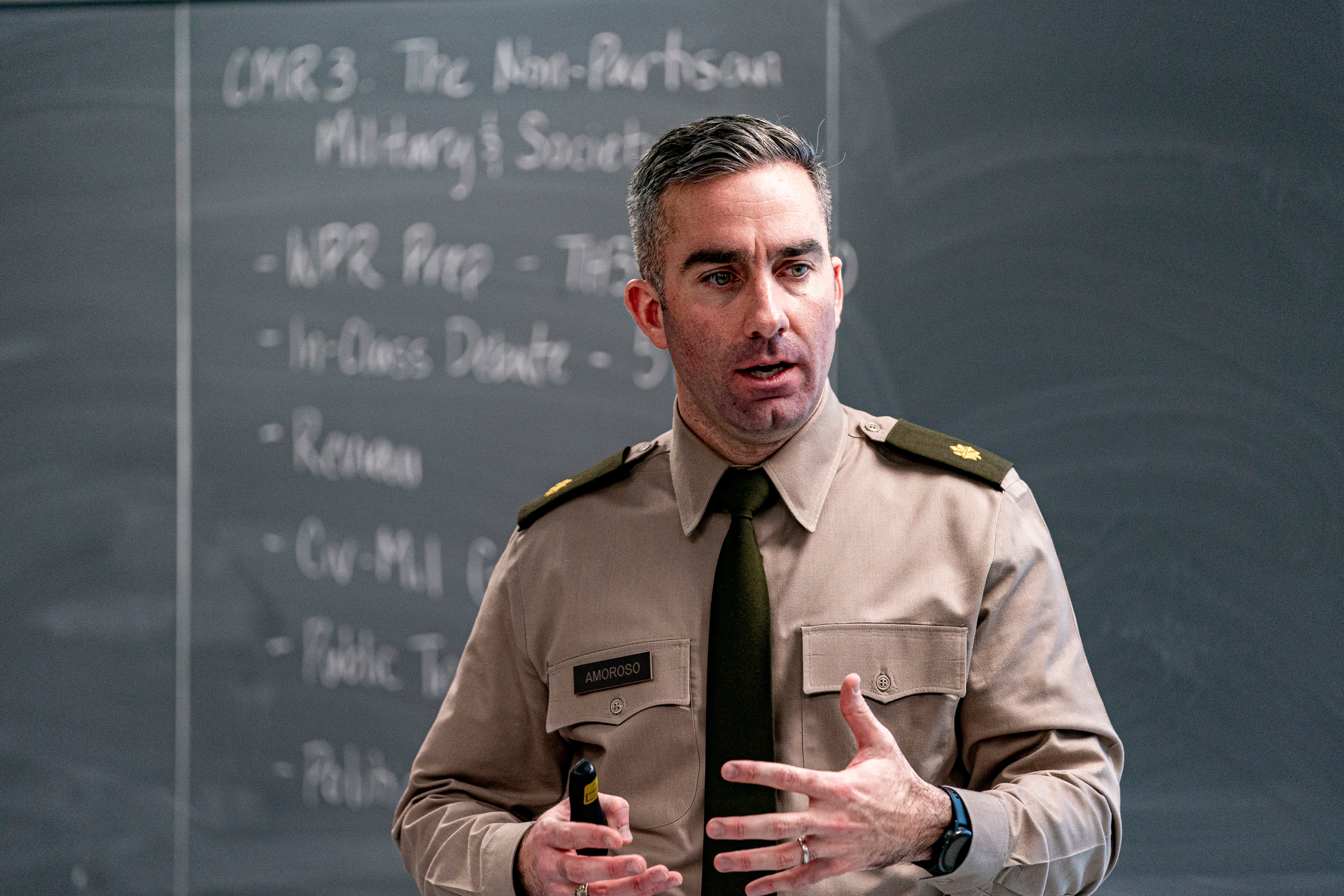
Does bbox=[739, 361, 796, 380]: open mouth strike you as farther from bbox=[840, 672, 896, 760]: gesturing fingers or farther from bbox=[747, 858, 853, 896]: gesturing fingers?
bbox=[747, 858, 853, 896]: gesturing fingers

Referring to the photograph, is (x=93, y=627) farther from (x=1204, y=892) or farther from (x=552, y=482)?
(x=1204, y=892)

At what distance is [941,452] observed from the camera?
137cm

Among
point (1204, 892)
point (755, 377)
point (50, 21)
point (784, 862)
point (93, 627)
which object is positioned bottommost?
point (1204, 892)

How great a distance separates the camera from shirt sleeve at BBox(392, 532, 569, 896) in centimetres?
140

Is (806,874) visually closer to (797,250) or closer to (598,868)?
(598,868)

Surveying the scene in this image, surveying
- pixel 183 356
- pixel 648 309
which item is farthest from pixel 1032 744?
pixel 183 356

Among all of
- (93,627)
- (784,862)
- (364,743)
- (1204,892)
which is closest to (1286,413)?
(1204,892)

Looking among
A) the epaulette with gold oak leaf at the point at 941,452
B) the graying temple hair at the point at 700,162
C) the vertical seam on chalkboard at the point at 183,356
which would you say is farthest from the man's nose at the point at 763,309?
the vertical seam on chalkboard at the point at 183,356

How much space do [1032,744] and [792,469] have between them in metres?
0.41

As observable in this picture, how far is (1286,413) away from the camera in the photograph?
209 centimetres

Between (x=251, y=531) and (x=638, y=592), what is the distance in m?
1.30

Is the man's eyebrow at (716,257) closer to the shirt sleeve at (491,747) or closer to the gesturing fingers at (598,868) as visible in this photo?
the shirt sleeve at (491,747)

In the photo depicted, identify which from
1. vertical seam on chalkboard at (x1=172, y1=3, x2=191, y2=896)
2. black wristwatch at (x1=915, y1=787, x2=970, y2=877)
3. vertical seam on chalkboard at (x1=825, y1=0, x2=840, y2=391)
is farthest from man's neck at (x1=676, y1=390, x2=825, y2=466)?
vertical seam on chalkboard at (x1=172, y1=3, x2=191, y2=896)

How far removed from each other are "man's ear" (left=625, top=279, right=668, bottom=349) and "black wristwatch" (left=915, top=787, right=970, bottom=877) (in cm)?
64
